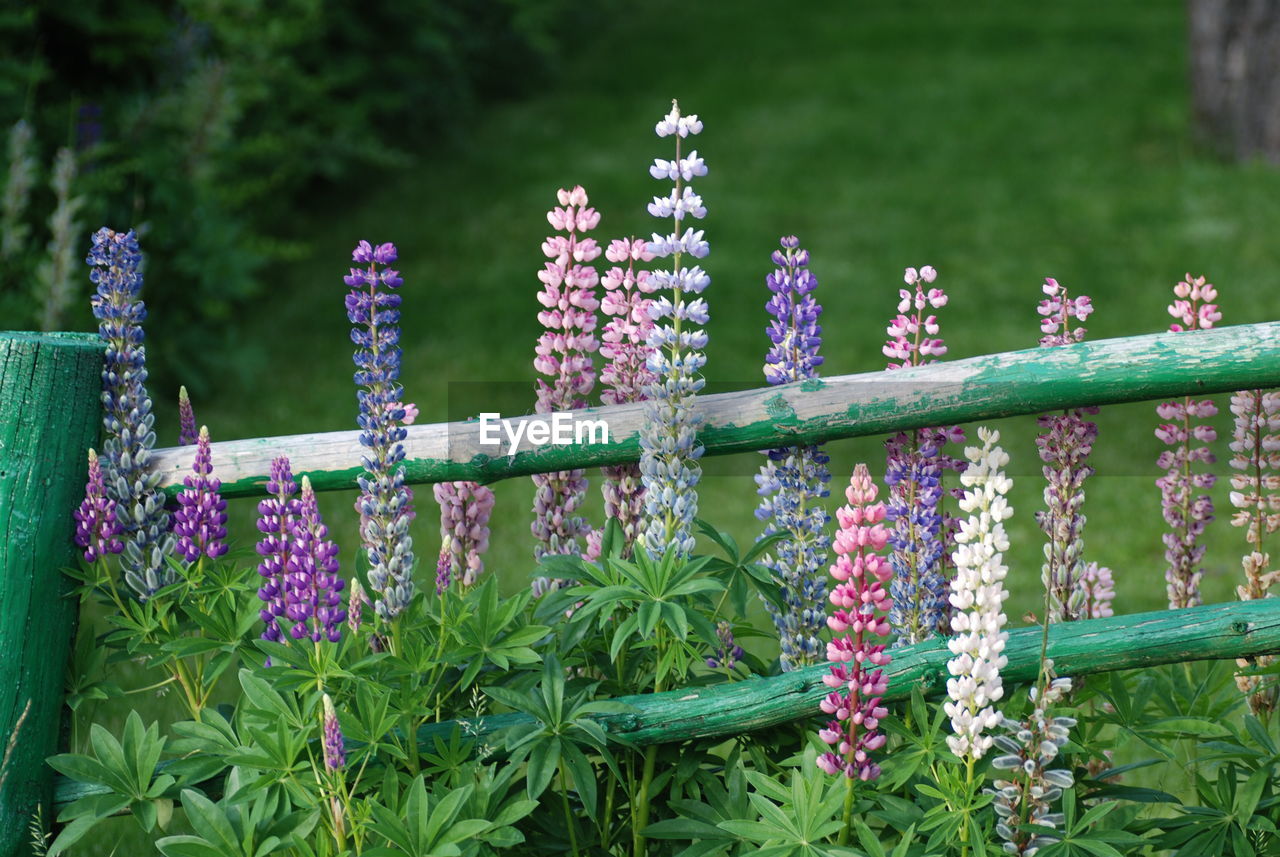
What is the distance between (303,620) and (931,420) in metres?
1.28

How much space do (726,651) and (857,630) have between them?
0.52 metres

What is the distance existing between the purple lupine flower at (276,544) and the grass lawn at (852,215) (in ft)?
9.06

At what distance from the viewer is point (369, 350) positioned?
8.80 ft

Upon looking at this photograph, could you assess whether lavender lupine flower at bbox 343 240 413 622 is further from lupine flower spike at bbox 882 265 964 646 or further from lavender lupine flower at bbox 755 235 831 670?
lupine flower spike at bbox 882 265 964 646

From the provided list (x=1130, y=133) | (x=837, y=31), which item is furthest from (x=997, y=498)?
(x=837, y=31)

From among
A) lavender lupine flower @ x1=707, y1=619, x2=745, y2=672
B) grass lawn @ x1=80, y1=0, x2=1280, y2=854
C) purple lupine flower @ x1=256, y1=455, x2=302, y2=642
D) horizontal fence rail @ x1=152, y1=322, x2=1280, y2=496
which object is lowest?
lavender lupine flower @ x1=707, y1=619, x2=745, y2=672

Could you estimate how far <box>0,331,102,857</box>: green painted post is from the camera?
2.78m

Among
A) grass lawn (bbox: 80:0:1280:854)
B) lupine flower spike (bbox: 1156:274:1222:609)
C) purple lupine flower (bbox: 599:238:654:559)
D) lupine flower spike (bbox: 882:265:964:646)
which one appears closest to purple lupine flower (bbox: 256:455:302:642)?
purple lupine flower (bbox: 599:238:654:559)

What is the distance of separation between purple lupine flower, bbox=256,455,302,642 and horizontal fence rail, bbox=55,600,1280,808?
372 mm

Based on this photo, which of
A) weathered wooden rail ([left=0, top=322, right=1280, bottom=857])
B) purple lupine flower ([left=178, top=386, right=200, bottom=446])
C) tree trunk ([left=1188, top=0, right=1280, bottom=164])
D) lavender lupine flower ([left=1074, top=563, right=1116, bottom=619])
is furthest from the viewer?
tree trunk ([left=1188, top=0, right=1280, bottom=164])

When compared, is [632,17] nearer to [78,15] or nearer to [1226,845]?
[78,15]

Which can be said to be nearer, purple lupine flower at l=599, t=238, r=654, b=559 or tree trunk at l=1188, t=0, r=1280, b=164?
purple lupine flower at l=599, t=238, r=654, b=559

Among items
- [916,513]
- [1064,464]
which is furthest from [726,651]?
[1064,464]

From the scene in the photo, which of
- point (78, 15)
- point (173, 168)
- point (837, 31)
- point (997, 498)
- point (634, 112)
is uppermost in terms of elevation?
point (837, 31)
